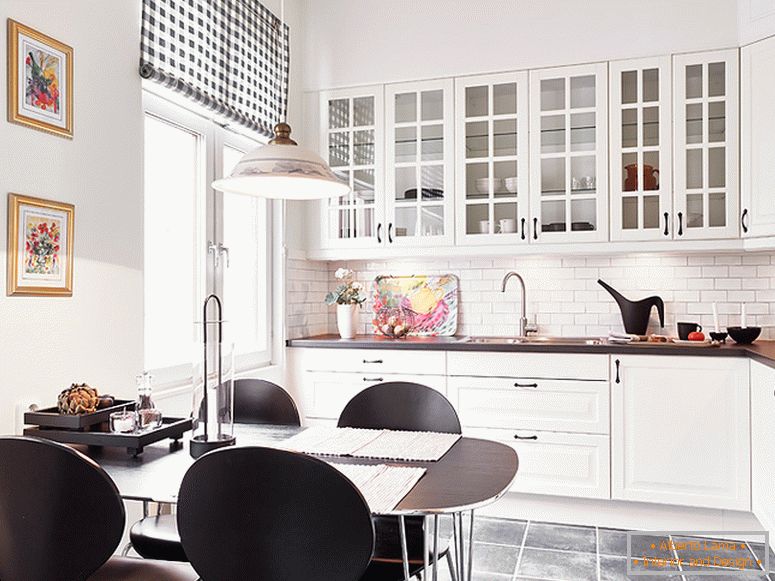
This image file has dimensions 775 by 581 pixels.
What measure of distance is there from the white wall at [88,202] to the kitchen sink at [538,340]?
189 cm

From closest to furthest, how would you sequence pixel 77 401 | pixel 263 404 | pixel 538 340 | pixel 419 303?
pixel 77 401, pixel 263 404, pixel 538 340, pixel 419 303

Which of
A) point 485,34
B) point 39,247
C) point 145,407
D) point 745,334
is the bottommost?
point 145,407

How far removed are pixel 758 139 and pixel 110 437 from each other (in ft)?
10.6

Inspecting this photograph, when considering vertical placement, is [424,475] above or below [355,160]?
below

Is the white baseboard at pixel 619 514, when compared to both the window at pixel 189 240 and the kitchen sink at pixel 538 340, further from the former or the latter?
the window at pixel 189 240

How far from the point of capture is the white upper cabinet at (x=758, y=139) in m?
3.31

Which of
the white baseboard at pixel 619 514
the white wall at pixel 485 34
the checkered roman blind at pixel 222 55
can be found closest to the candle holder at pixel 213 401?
the checkered roman blind at pixel 222 55

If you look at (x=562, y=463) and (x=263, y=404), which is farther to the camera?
(x=562, y=463)

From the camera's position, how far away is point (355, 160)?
4.14 meters

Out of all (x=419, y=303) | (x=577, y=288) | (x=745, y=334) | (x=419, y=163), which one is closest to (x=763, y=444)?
(x=745, y=334)

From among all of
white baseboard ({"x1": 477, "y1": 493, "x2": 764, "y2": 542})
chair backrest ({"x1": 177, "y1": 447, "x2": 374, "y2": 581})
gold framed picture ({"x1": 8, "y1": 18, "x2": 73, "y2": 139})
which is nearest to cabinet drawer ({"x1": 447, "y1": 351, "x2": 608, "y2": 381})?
white baseboard ({"x1": 477, "y1": 493, "x2": 764, "y2": 542})

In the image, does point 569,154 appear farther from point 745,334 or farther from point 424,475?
point 424,475

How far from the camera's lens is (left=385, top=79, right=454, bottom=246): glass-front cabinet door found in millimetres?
3943

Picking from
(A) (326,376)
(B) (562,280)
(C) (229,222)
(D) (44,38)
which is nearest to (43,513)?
(D) (44,38)
